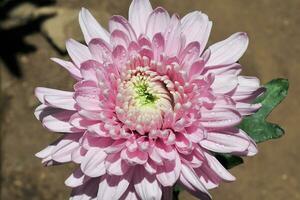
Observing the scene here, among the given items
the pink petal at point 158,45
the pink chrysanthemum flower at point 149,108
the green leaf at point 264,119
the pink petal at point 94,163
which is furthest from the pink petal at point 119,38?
the green leaf at point 264,119

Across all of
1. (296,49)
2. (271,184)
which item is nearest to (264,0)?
(296,49)

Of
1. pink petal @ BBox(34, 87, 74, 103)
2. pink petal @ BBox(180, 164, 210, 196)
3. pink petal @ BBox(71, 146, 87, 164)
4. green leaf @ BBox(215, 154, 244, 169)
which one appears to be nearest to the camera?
pink petal @ BBox(180, 164, 210, 196)

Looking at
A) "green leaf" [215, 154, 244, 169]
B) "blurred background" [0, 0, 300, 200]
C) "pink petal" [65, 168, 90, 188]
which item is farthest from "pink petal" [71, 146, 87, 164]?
"blurred background" [0, 0, 300, 200]

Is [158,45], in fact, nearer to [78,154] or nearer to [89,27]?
[89,27]

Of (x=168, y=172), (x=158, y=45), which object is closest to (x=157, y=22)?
(x=158, y=45)

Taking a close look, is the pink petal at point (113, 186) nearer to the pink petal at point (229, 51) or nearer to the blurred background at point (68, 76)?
the pink petal at point (229, 51)

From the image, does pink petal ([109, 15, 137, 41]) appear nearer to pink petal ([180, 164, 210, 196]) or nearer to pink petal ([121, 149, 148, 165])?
pink petal ([121, 149, 148, 165])

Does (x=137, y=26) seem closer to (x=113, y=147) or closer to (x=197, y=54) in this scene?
(x=197, y=54)
